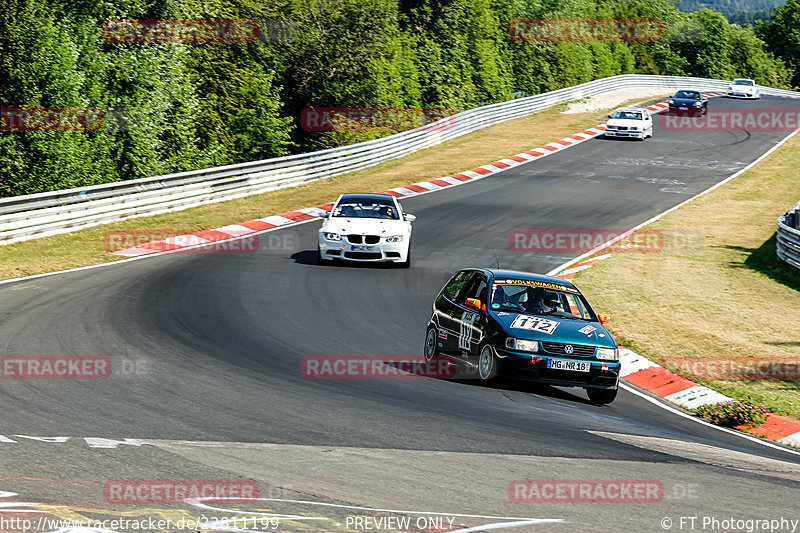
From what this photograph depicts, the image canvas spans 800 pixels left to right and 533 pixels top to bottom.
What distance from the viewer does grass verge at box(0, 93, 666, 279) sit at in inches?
811

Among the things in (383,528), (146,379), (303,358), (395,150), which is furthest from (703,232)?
(383,528)

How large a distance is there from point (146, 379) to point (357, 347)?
3.50 m

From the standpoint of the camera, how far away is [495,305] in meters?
12.0

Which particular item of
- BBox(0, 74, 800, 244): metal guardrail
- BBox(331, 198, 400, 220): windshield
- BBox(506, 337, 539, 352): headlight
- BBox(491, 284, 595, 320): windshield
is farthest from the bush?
BBox(0, 74, 800, 244): metal guardrail

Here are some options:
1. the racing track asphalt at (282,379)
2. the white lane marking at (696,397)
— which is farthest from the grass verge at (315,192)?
the white lane marking at (696,397)

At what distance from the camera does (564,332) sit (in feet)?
37.5

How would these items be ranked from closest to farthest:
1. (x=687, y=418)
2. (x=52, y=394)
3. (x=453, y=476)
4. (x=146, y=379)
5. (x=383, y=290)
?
(x=453, y=476), (x=52, y=394), (x=146, y=379), (x=687, y=418), (x=383, y=290)

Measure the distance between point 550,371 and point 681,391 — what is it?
8.60 ft

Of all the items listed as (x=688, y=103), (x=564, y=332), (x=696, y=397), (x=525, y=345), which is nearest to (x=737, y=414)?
(x=696, y=397)

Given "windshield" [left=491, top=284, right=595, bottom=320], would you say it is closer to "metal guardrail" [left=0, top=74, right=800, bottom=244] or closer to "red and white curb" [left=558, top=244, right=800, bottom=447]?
"red and white curb" [left=558, top=244, right=800, bottom=447]

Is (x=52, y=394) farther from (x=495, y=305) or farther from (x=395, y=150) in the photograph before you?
(x=395, y=150)

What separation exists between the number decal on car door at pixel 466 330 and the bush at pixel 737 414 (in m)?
3.01

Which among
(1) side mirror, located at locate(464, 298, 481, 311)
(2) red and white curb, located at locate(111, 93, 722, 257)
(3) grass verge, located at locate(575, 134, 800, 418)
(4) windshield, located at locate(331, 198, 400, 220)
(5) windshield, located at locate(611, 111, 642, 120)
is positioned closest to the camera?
(1) side mirror, located at locate(464, 298, 481, 311)

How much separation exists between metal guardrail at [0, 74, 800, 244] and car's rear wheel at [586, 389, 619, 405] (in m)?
15.1
